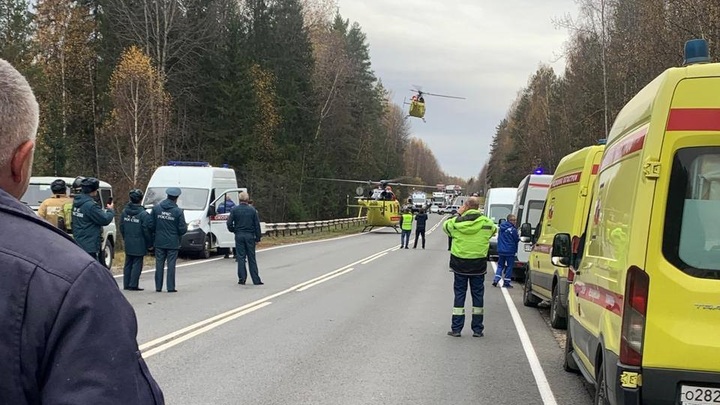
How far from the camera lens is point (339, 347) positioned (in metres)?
8.45

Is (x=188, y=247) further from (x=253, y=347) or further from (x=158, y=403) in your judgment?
(x=158, y=403)

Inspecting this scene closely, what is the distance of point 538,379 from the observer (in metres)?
7.28

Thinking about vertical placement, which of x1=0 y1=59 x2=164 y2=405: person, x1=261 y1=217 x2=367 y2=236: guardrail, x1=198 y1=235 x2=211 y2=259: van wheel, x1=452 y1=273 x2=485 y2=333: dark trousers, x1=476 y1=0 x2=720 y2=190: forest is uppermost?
x1=476 y1=0 x2=720 y2=190: forest

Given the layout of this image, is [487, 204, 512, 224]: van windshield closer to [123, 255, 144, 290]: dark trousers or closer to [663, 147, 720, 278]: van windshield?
[123, 255, 144, 290]: dark trousers

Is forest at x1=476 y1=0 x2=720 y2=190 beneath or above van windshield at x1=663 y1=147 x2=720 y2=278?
above

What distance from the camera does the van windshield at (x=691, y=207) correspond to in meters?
4.09

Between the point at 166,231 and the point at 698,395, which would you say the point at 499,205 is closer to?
the point at 166,231

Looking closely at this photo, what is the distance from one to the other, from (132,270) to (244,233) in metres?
2.58

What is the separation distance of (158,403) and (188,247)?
19266mm

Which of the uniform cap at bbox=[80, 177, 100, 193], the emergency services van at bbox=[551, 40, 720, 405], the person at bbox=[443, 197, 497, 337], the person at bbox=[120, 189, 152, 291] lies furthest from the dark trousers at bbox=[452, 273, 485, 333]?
the person at bbox=[120, 189, 152, 291]

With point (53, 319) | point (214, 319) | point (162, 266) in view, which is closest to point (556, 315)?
point (214, 319)

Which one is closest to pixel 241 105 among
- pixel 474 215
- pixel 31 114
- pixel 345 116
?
pixel 345 116

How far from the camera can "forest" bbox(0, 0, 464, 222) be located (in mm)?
34906

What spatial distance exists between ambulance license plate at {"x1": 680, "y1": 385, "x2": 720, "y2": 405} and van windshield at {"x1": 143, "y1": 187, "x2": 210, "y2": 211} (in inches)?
716
